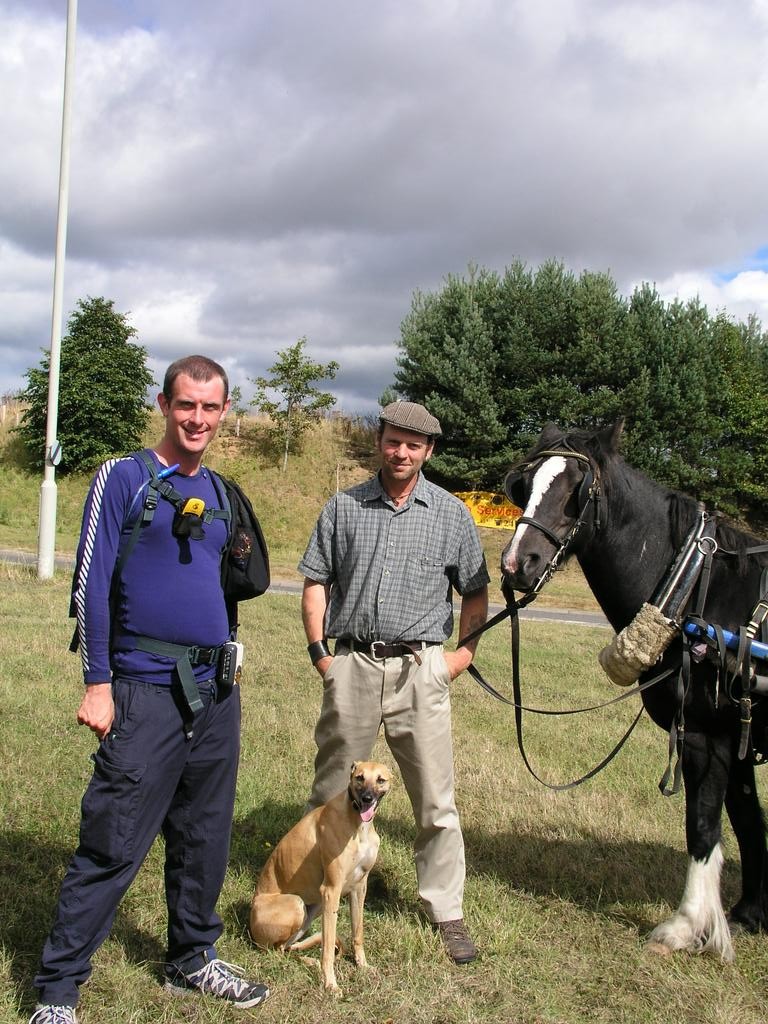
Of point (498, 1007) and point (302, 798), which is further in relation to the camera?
point (302, 798)

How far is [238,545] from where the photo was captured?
3.30m

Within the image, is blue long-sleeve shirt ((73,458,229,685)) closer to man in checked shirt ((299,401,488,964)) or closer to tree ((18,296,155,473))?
man in checked shirt ((299,401,488,964))

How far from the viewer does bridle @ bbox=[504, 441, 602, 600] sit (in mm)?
3764

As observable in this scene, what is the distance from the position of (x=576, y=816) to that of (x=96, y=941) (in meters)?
3.77

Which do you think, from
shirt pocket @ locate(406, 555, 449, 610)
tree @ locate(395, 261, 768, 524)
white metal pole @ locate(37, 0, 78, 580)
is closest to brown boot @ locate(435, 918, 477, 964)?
shirt pocket @ locate(406, 555, 449, 610)

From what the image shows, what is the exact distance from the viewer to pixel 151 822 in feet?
9.76

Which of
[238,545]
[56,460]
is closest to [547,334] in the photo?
[56,460]

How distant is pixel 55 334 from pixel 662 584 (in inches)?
535

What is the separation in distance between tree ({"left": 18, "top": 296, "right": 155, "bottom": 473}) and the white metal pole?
46.4 ft

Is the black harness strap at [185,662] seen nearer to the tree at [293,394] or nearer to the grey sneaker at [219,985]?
the grey sneaker at [219,985]

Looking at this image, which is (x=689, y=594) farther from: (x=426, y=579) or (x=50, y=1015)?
(x=50, y=1015)

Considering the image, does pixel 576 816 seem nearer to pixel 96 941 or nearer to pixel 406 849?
pixel 406 849

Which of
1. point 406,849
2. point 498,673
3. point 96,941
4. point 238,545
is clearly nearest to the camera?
point 96,941

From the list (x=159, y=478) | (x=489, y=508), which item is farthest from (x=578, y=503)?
(x=489, y=508)
